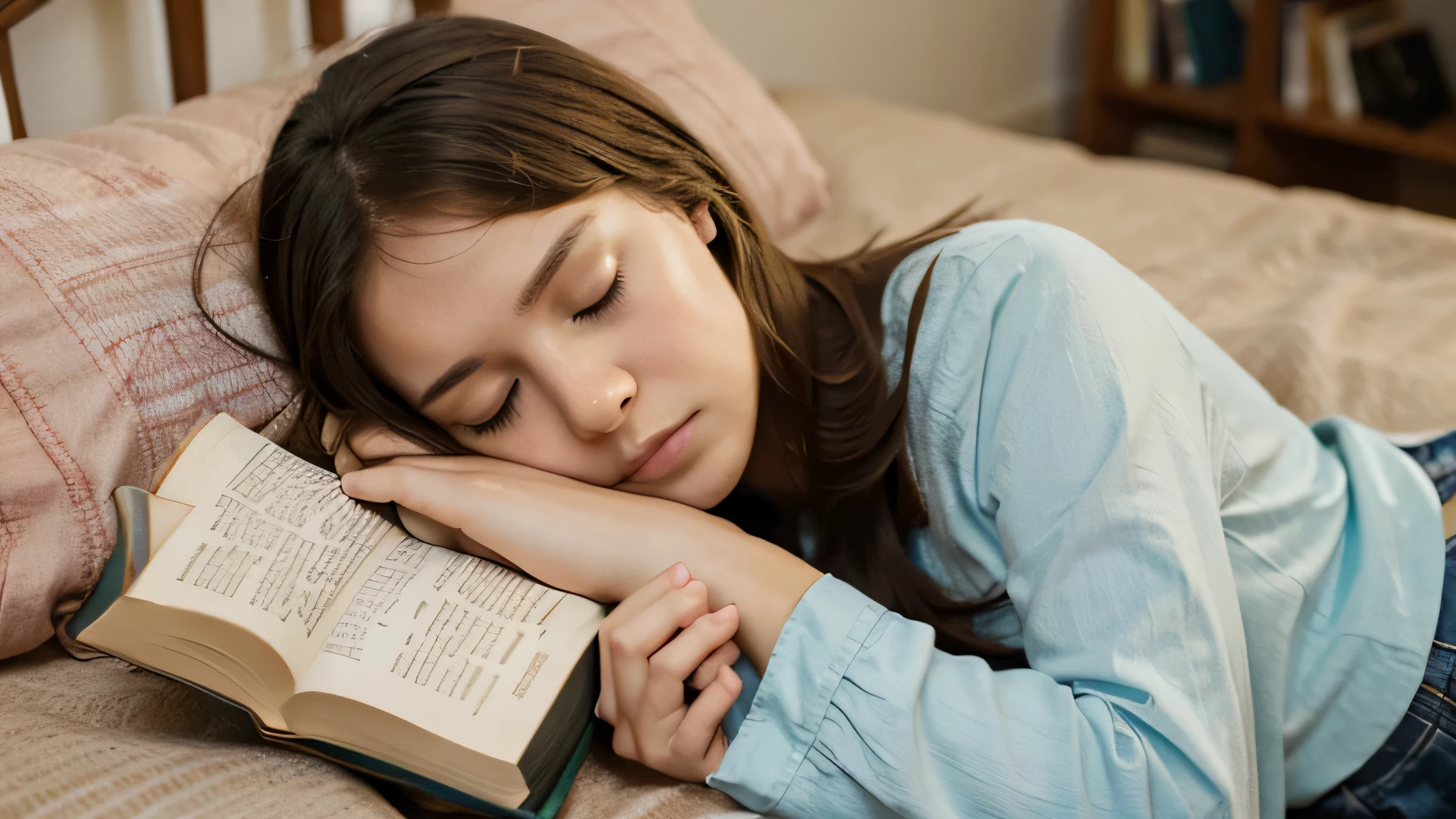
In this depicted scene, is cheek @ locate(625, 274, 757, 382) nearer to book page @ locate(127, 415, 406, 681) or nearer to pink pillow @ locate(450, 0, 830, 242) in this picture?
book page @ locate(127, 415, 406, 681)

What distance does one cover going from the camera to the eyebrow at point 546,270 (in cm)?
67

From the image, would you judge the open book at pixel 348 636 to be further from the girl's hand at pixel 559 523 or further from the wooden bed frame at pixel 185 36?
the wooden bed frame at pixel 185 36

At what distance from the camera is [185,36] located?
4.07 feet

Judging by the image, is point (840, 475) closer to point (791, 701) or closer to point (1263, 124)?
point (791, 701)

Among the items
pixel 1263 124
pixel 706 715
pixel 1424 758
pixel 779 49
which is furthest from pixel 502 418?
pixel 1263 124

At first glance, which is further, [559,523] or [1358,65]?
[1358,65]

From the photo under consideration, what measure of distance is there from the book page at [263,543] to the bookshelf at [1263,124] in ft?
7.08

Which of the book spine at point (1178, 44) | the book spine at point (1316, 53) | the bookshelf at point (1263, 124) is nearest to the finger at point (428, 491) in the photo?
the bookshelf at point (1263, 124)

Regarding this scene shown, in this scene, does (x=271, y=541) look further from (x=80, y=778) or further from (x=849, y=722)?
(x=849, y=722)

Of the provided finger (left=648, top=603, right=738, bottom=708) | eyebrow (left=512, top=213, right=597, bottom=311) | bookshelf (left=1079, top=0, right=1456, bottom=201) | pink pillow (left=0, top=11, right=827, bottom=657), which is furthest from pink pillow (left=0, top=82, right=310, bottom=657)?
bookshelf (left=1079, top=0, right=1456, bottom=201)

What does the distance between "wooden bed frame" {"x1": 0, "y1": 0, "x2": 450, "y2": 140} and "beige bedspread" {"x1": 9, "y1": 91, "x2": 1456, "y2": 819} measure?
22.5 inches

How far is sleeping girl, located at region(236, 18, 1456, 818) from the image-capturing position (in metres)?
0.64

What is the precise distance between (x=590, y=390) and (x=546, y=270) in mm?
82

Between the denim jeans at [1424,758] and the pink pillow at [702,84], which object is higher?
the pink pillow at [702,84]
